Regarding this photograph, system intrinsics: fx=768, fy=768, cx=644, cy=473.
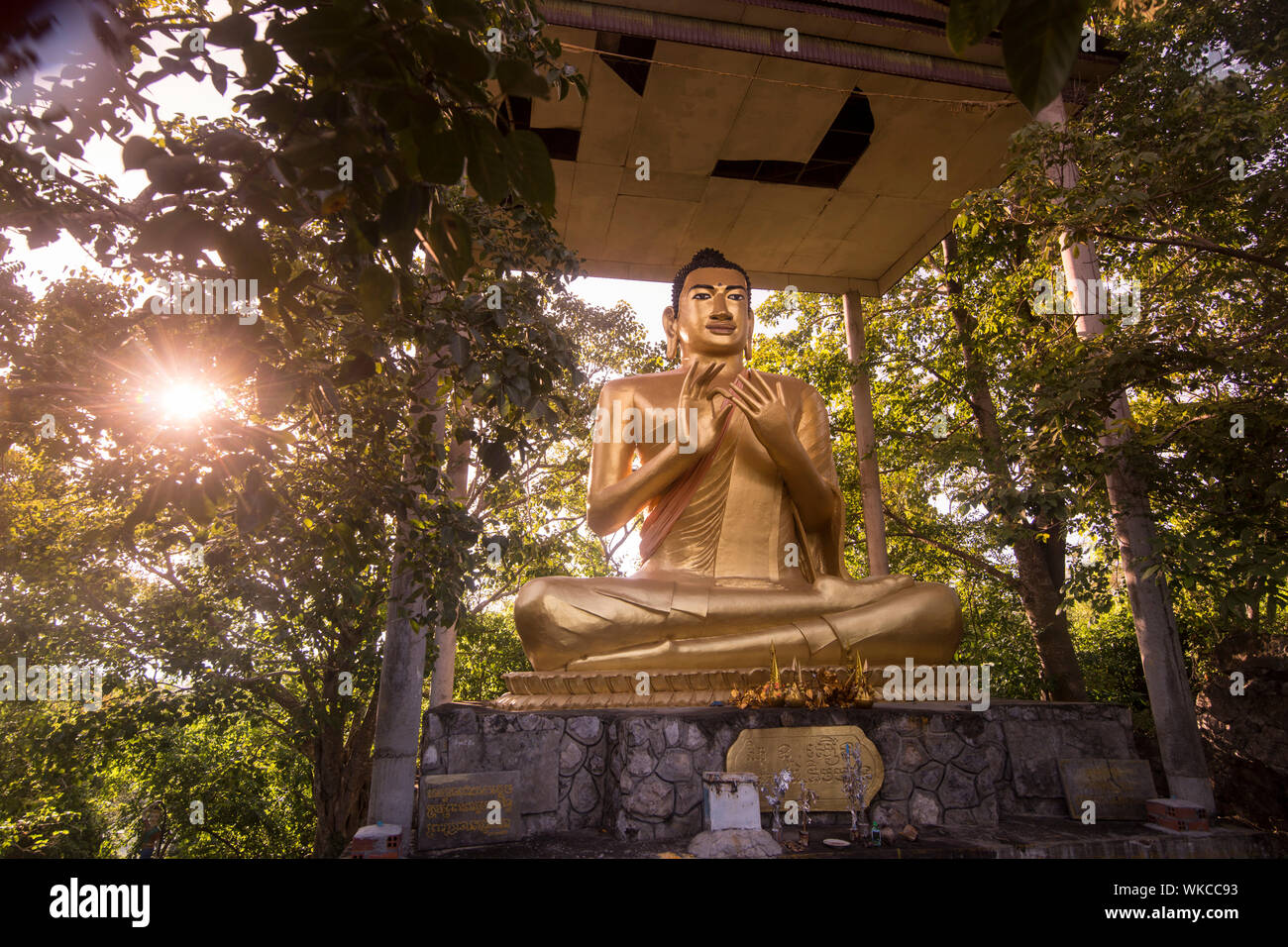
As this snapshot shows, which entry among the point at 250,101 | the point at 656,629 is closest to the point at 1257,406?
the point at 656,629

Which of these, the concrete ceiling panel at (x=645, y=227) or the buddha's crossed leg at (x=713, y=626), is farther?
the concrete ceiling panel at (x=645, y=227)

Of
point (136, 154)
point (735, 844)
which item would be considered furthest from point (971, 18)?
point (735, 844)

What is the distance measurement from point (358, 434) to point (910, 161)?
6261 mm

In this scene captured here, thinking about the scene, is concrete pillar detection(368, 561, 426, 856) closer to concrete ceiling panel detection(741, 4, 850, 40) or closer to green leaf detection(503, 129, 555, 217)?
green leaf detection(503, 129, 555, 217)

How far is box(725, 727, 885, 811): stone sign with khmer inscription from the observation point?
396cm

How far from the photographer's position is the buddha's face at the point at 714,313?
6.69 metres

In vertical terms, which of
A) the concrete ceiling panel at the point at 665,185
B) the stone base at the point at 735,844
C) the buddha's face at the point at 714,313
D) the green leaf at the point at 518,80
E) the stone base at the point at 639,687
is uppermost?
the concrete ceiling panel at the point at 665,185

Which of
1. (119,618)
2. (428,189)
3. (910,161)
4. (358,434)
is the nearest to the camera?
(428,189)

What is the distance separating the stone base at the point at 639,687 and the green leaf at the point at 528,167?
383 cm

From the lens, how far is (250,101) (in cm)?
135

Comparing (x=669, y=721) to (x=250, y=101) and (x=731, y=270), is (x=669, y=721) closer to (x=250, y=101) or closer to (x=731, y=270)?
(x=250, y=101)

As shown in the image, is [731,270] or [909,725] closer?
[909,725]

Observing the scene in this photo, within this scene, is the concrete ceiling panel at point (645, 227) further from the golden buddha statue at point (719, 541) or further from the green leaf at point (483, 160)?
the green leaf at point (483, 160)

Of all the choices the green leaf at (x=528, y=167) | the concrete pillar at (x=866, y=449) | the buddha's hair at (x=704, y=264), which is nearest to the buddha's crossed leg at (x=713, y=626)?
the buddha's hair at (x=704, y=264)
